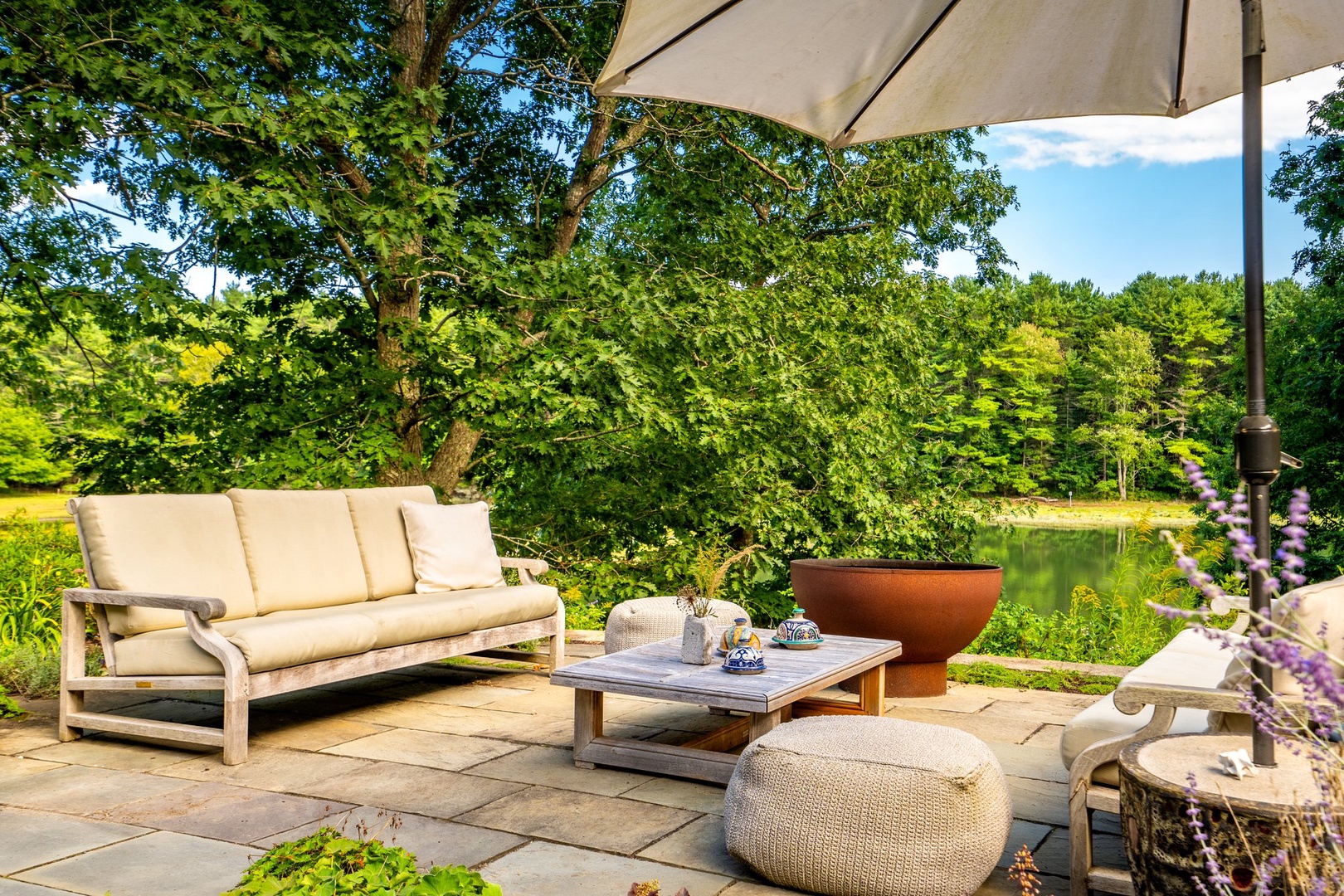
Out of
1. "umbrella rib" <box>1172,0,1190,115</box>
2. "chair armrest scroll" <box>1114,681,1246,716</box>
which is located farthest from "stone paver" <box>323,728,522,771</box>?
"umbrella rib" <box>1172,0,1190,115</box>

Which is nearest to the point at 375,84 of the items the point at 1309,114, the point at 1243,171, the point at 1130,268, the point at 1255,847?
the point at 1243,171

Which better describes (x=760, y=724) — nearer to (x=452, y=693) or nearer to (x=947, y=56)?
(x=947, y=56)

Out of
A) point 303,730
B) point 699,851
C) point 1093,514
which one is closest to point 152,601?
point 303,730

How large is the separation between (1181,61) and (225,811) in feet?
10.9

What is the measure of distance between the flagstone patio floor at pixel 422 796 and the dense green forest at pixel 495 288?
7.45 feet

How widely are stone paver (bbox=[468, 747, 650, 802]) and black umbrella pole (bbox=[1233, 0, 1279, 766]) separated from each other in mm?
1983

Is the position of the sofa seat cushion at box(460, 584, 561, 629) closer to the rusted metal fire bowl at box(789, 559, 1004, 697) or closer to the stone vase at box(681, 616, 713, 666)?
the rusted metal fire bowl at box(789, 559, 1004, 697)

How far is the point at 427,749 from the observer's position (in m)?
3.63

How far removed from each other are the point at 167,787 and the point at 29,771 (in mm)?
537

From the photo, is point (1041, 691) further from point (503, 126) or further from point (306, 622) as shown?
point (503, 126)

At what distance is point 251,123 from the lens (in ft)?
17.5

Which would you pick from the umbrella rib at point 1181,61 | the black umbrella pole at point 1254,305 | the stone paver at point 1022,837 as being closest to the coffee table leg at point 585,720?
the stone paver at point 1022,837

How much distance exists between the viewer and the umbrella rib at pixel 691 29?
95.5 inches

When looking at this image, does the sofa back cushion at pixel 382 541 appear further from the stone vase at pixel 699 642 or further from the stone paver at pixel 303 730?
the stone vase at pixel 699 642
